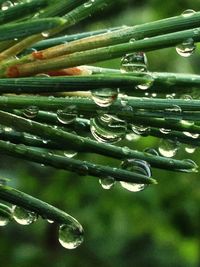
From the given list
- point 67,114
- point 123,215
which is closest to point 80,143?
point 67,114

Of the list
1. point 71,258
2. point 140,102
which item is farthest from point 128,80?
point 71,258

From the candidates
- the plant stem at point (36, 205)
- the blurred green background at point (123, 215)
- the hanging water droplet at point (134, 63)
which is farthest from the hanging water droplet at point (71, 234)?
the blurred green background at point (123, 215)

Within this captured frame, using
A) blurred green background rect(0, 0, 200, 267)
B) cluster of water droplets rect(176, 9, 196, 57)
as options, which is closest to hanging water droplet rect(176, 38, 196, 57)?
cluster of water droplets rect(176, 9, 196, 57)

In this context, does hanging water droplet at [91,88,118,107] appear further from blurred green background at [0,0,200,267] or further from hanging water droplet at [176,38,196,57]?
blurred green background at [0,0,200,267]

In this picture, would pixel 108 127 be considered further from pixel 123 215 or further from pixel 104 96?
pixel 123 215

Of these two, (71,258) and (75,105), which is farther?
(71,258)

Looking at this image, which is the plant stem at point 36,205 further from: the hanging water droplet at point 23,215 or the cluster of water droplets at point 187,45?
the cluster of water droplets at point 187,45

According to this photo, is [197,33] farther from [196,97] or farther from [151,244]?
[151,244]
